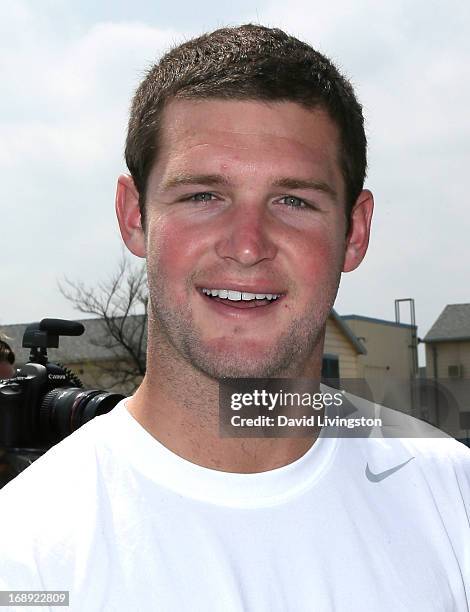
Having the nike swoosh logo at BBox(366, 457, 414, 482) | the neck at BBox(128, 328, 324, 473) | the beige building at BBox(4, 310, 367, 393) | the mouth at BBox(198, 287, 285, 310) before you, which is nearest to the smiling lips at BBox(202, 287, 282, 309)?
the mouth at BBox(198, 287, 285, 310)

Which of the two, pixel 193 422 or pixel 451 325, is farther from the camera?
pixel 451 325

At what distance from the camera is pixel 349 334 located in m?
27.2

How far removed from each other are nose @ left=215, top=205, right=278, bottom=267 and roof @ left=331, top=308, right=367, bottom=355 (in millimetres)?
24695

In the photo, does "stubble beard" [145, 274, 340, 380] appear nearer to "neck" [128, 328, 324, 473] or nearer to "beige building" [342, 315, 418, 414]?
"neck" [128, 328, 324, 473]

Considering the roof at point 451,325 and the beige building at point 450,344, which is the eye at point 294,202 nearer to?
the beige building at point 450,344

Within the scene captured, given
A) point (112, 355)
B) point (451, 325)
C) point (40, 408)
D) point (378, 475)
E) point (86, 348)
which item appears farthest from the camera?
point (86, 348)

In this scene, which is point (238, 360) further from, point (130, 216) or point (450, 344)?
point (450, 344)

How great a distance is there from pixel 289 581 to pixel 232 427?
1.32 ft

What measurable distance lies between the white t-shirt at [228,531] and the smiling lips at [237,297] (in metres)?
0.34

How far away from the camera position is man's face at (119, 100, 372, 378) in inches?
76.8

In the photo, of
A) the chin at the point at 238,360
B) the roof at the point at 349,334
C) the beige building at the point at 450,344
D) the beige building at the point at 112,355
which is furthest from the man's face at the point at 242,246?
the roof at the point at 349,334

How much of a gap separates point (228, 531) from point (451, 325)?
29.4 meters

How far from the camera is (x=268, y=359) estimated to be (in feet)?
6.46

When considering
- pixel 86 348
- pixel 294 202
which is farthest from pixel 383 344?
pixel 294 202
